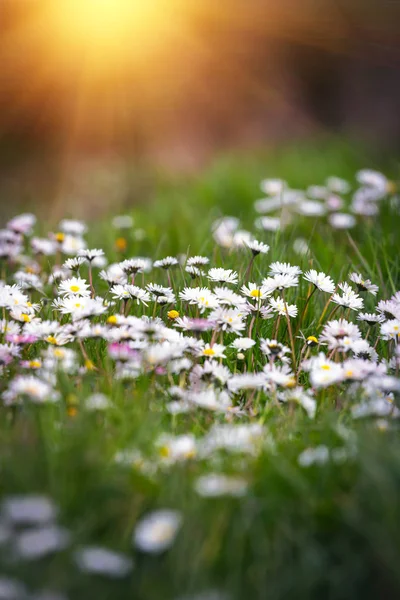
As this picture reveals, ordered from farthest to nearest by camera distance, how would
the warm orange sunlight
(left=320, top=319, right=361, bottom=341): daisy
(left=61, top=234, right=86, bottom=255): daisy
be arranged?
the warm orange sunlight
(left=61, top=234, right=86, bottom=255): daisy
(left=320, top=319, right=361, bottom=341): daisy

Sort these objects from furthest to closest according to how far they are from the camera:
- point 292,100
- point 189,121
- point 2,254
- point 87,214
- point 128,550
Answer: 1. point 292,100
2. point 189,121
3. point 87,214
4. point 2,254
5. point 128,550

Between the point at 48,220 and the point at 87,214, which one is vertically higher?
the point at 48,220

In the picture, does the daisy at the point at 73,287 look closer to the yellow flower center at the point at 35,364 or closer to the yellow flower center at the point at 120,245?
the yellow flower center at the point at 35,364

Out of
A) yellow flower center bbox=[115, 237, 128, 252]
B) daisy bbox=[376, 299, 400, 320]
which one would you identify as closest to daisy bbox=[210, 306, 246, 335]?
daisy bbox=[376, 299, 400, 320]

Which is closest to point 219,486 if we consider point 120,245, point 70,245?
point 70,245

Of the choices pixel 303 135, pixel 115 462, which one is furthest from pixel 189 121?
pixel 115 462

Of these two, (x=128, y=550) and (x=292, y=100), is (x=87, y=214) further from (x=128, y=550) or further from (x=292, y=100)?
(x=292, y=100)

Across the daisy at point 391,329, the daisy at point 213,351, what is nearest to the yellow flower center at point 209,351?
the daisy at point 213,351

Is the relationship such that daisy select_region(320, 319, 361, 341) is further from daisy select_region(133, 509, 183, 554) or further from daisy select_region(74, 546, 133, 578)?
daisy select_region(74, 546, 133, 578)

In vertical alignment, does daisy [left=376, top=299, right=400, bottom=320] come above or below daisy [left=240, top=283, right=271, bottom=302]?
below
